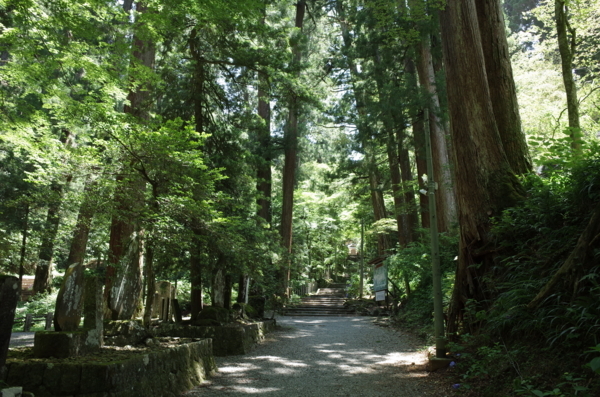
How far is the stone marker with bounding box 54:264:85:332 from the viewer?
478 cm

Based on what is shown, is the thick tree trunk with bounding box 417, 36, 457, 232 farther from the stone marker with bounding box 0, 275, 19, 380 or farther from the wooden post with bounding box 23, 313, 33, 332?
the wooden post with bounding box 23, 313, 33, 332

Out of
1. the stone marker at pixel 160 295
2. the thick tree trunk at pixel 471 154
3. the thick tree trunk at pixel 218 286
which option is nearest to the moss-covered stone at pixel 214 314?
the thick tree trunk at pixel 218 286

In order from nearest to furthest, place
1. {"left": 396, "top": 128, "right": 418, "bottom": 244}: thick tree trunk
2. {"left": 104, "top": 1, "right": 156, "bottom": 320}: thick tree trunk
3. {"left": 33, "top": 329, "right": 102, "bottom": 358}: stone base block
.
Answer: {"left": 33, "top": 329, "right": 102, "bottom": 358}: stone base block
{"left": 104, "top": 1, "right": 156, "bottom": 320}: thick tree trunk
{"left": 396, "top": 128, "right": 418, "bottom": 244}: thick tree trunk

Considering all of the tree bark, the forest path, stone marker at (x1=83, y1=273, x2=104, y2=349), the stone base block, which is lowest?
the forest path

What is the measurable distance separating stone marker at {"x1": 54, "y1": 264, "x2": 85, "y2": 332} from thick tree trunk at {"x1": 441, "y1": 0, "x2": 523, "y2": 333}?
17.1 feet

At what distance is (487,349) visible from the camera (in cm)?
460

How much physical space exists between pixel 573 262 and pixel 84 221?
6745 mm

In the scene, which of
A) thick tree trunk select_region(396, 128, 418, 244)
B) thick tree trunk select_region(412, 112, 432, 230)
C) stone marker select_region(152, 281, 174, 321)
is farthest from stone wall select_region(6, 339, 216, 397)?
thick tree trunk select_region(396, 128, 418, 244)

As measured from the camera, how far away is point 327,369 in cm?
676

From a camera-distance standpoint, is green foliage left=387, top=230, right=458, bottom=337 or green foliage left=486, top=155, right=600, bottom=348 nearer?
green foliage left=486, top=155, right=600, bottom=348

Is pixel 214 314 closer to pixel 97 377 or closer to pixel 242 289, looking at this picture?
pixel 242 289

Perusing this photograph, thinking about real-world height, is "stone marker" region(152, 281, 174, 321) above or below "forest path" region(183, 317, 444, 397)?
above

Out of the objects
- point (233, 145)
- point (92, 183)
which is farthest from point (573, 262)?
point (233, 145)

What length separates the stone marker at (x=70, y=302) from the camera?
4.78 m
